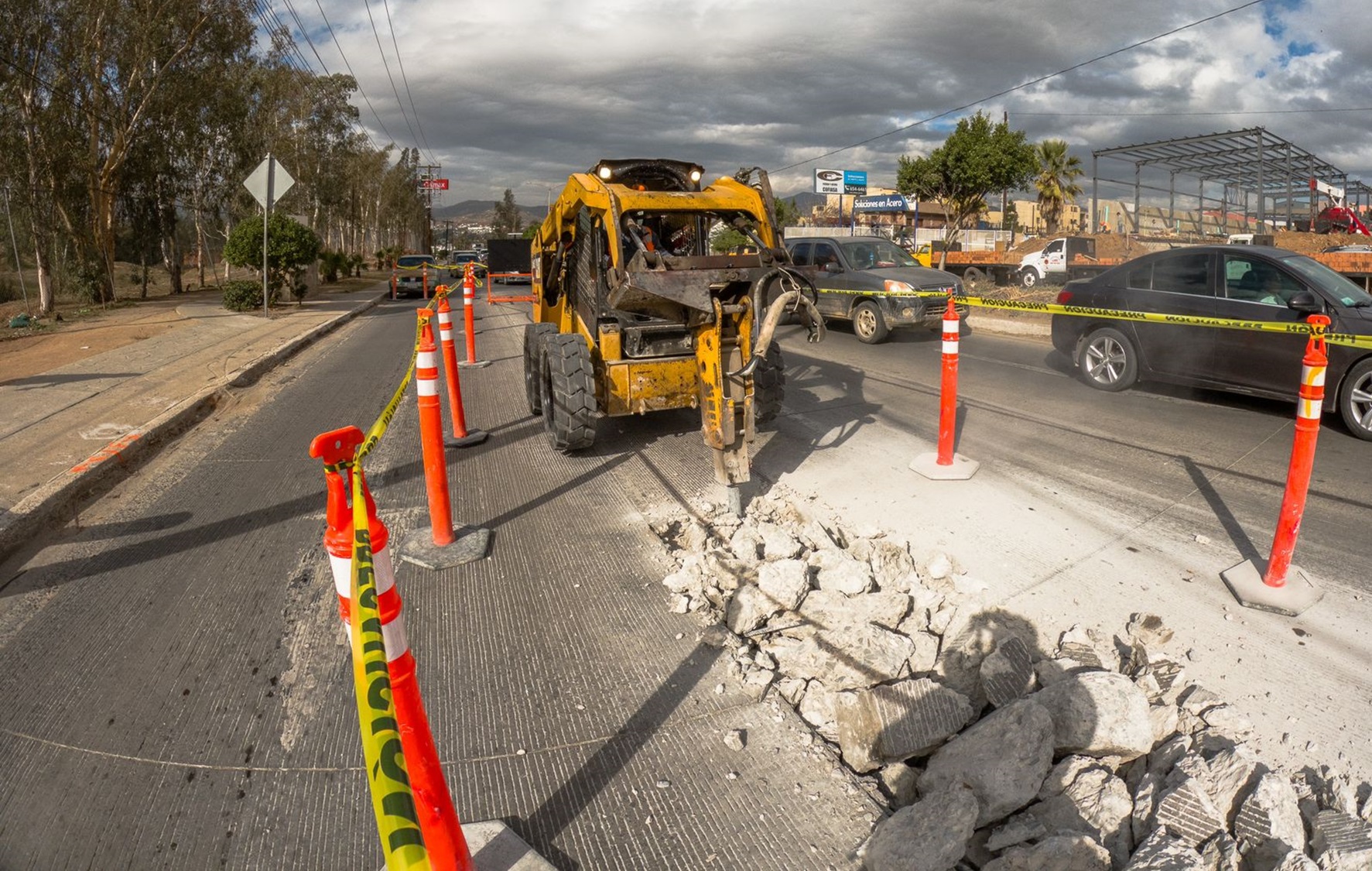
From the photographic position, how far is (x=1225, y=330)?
7719mm

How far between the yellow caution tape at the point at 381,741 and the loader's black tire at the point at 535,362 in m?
5.44

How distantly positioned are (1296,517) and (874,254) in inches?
442

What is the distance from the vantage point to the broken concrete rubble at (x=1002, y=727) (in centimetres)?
247

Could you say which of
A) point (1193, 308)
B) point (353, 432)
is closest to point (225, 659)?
point (353, 432)

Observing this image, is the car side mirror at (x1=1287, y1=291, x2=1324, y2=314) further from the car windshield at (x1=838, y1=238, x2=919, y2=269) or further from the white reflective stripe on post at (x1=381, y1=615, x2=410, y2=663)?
the white reflective stripe on post at (x1=381, y1=615, x2=410, y2=663)

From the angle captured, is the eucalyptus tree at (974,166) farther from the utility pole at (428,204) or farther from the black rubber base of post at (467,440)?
the utility pole at (428,204)

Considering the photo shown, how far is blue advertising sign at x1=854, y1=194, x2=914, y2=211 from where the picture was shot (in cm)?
5009

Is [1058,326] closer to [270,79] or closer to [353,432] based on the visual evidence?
[353,432]

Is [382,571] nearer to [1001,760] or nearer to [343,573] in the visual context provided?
[343,573]

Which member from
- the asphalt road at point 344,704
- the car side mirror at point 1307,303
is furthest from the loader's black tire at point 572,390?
the car side mirror at point 1307,303

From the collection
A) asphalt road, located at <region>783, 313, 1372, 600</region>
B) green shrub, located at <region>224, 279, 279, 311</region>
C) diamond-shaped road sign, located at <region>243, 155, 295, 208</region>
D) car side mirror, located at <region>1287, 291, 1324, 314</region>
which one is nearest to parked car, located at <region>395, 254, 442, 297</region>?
green shrub, located at <region>224, 279, 279, 311</region>

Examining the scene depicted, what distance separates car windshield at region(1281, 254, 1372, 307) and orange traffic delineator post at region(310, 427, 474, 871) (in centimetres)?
837

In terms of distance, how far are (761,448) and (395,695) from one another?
5138mm

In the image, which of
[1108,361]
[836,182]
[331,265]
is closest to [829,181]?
[836,182]
